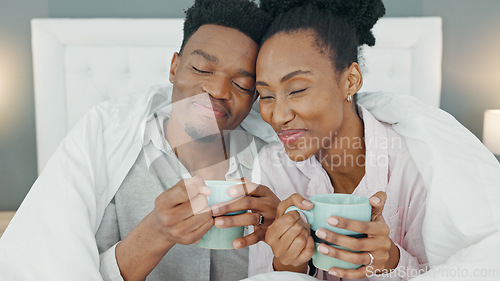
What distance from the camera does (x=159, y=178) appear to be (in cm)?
103

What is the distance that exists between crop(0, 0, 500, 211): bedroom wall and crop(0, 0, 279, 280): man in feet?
3.43

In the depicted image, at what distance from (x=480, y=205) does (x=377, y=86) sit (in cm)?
137

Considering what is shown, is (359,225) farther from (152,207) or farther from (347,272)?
(152,207)

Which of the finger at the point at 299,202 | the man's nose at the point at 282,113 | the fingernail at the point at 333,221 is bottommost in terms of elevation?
the fingernail at the point at 333,221

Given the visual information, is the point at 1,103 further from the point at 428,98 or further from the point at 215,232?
the point at 428,98

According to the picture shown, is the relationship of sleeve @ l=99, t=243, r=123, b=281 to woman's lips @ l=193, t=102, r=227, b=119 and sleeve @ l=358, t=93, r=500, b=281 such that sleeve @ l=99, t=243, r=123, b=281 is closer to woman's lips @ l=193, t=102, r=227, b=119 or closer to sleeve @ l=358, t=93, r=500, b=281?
woman's lips @ l=193, t=102, r=227, b=119

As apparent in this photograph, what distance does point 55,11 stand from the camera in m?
1.98

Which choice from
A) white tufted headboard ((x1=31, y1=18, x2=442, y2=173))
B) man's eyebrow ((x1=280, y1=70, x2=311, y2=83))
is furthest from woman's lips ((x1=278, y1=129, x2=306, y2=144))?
A: white tufted headboard ((x1=31, y1=18, x2=442, y2=173))

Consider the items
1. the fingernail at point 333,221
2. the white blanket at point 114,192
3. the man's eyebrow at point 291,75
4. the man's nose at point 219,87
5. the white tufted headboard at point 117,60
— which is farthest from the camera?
the white tufted headboard at point 117,60

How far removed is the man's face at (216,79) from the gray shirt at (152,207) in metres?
0.12

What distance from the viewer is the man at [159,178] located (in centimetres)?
73

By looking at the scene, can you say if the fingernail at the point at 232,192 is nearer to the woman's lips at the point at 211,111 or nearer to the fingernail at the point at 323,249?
the fingernail at the point at 323,249

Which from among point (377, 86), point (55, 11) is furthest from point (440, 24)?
point (55, 11)

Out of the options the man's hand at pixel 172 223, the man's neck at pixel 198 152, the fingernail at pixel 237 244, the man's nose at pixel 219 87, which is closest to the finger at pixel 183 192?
the man's hand at pixel 172 223
